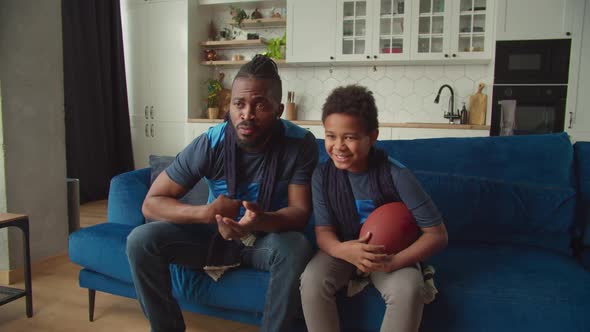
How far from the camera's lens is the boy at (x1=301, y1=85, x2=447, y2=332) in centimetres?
125

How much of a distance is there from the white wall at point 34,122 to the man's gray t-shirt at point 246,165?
56.8 inches

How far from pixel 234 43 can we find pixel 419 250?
3.85 metres

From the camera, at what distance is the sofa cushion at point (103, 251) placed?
177 centimetres

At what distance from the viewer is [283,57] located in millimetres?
4629

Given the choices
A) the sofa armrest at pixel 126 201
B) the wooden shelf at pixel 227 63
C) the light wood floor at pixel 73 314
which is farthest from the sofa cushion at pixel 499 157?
the wooden shelf at pixel 227 63

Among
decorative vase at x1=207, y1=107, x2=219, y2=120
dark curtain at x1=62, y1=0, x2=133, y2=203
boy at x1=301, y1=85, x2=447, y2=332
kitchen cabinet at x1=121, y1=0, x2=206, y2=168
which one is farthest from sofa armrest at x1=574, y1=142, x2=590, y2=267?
dark curtain at x1=62, y1=0, x2=133, y2=203

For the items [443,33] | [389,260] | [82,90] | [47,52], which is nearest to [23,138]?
[47,52]

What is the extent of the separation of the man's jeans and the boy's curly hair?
452 millimetres

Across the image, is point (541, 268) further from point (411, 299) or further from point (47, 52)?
point (47, 52)

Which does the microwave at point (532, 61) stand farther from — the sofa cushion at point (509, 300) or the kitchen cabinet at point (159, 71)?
the kitchen cabinet at point (159, 71)

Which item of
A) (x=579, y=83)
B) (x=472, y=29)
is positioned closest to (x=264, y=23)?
(x=472, y=29)

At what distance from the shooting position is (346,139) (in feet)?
4.62

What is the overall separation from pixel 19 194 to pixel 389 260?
7.54ft

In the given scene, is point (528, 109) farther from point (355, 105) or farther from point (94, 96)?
point (94, 96)
